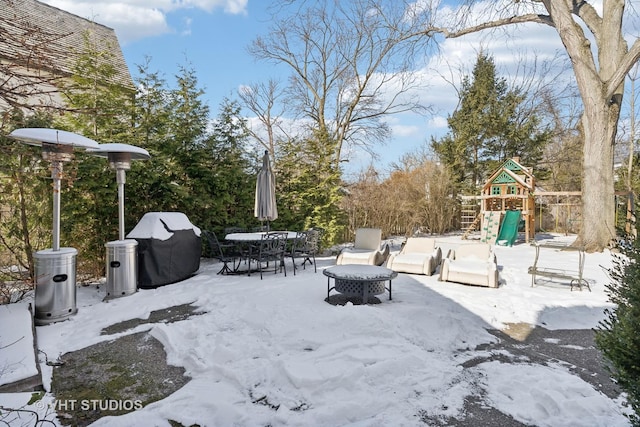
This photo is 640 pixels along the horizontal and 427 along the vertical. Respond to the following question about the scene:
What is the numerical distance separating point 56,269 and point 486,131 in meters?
21.1

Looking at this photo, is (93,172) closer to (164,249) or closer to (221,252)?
(164,249)

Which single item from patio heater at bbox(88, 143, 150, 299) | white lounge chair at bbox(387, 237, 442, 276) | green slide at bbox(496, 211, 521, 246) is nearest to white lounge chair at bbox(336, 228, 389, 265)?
white lounge chair at bbox(387, 237, 442, 276)

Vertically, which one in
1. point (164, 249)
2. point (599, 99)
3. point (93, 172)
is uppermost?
point (599, 99)

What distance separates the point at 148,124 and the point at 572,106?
25.3 m

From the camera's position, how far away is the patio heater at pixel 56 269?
411 centimetres

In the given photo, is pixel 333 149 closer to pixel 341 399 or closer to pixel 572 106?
pixel 341 399

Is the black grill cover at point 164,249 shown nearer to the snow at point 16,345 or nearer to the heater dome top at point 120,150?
the heater dome top at point 120,150

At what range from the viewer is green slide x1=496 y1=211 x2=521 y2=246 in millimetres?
12763

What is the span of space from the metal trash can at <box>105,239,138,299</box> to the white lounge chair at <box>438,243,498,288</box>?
5.48m

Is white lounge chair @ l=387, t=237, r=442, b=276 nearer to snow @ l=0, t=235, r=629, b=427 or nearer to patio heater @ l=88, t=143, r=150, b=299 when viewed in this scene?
snow @ l=0, t=235, r=629, b=427

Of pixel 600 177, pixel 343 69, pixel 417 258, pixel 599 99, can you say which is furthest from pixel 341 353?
pixel 343 69

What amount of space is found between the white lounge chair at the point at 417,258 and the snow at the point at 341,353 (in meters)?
0.93

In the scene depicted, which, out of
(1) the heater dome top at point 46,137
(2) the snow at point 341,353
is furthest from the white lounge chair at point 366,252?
(1) the heater dome top at point 46,137

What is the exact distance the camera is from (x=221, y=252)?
6.65 meters
